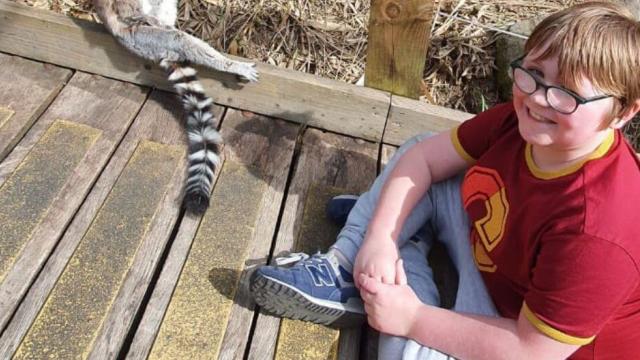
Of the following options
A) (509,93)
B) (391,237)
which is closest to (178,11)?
(509,93)

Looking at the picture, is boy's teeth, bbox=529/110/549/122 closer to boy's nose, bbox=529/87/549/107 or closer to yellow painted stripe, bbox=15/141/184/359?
boy's nose, bbox=529/87/549/107

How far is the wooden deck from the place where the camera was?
5.80ft

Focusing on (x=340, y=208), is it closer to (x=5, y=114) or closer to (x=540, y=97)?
(x=540, y=97)

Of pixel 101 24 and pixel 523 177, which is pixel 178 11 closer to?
pixel 101 24

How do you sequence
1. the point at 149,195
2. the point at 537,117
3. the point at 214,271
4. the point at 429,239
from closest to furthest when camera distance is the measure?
the point at 537,117, the point at 214,271, the point at 429,239, the point at 149,195

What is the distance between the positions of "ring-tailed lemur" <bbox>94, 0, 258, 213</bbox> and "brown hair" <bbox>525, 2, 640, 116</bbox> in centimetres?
124

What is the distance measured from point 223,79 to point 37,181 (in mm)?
798

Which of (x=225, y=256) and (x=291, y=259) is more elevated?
(x=291, y=259)

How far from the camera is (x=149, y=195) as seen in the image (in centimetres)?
213

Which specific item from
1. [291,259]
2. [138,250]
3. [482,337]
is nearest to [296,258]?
[291,259]

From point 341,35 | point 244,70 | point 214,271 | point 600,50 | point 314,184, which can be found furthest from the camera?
point 341,35

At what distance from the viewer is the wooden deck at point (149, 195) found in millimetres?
1769

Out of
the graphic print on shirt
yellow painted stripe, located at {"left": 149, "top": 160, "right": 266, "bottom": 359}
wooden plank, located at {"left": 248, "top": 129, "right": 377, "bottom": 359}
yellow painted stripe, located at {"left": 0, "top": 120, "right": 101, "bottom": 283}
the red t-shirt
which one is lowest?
yellow painted stripe, located at {"left": 0, "top": 120, "right": 101, "bottom": 283}

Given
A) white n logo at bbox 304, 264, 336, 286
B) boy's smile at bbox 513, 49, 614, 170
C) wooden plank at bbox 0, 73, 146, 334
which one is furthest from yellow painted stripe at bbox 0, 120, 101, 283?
boy's smile at bbox 513, 49, 614, 170
